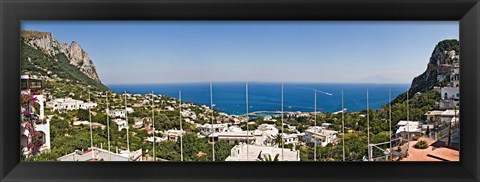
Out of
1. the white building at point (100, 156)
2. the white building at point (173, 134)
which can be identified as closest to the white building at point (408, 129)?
the white building at point (173, 134)

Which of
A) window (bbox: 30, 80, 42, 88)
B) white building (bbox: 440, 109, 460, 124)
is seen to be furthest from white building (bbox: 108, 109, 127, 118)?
white building (bbox: 440, 109, 460, 124)

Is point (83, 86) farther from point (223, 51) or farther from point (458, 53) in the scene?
point (458, 53)

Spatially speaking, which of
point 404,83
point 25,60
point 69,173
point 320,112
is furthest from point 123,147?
point 404,83

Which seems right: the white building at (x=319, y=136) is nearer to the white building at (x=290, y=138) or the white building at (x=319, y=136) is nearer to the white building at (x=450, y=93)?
the white building at (x=290, y=138)

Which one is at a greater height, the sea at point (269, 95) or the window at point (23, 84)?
the window at point (23, 84)

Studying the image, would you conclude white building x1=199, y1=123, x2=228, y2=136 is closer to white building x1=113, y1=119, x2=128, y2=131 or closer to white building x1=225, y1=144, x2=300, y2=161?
white building x1=225, y1=144, x2=300, y2=161

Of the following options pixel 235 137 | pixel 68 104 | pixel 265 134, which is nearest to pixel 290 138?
pixel 265 134

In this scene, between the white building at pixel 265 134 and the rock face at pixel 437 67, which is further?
the white building at pixel 265 134
